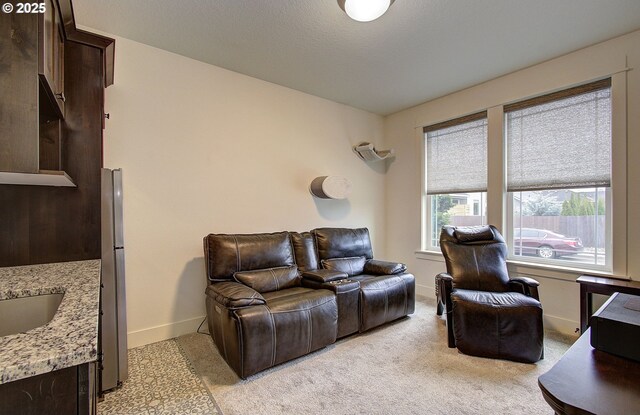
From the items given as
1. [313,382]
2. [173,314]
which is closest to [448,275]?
[313,382]

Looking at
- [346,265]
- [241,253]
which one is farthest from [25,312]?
[346,265]

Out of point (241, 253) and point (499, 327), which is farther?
point (241, 253)

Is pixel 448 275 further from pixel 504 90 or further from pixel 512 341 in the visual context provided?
pixel 504 90

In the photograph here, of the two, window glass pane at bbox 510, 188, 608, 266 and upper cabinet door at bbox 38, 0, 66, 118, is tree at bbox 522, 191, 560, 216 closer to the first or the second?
window glass pane at bbox 510, 188, 608, 266

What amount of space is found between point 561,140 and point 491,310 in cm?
193

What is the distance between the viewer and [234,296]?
2121 mm

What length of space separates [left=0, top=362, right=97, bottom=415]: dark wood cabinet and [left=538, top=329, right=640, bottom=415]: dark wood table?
133 centimetres

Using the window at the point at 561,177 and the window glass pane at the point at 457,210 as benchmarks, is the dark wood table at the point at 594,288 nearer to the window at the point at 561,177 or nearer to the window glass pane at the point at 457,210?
the window at the point at 561,177

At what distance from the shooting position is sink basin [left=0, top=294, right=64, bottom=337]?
44.8 inches

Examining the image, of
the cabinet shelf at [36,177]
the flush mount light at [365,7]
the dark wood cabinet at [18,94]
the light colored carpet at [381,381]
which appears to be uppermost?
the flush mount light at [365,7]

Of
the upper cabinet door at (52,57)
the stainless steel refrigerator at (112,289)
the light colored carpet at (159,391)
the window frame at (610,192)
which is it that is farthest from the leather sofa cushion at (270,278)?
the window frame at (610,192)

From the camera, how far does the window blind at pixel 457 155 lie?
3.59 metres

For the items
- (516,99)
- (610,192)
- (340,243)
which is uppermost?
(516,99)

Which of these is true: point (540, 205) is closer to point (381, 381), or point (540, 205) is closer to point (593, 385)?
point (381, 381)
